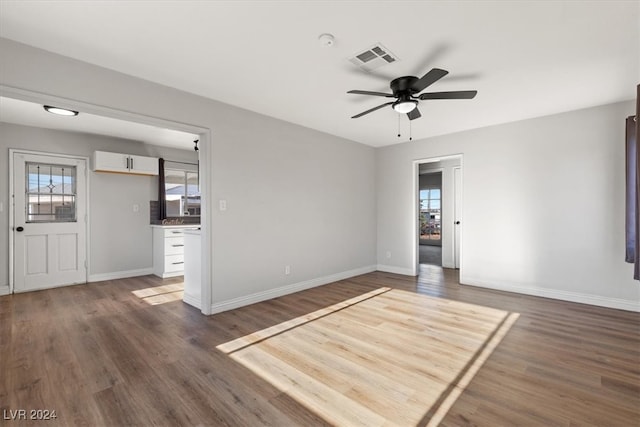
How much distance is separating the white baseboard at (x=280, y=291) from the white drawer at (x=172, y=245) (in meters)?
2.45

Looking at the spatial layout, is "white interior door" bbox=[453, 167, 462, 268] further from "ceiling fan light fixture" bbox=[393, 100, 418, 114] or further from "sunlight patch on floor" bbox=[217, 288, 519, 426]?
"ceiling fan light fixture" bbox=[393, 100, 418, 114]

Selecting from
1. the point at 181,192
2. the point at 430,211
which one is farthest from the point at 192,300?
the point at 430,211

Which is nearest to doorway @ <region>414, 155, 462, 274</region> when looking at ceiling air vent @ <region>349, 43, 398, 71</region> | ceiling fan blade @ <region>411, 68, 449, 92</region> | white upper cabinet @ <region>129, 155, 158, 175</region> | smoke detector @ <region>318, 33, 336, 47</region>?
ceiling fan blade @ <region>411, 68, 449, 92</region>

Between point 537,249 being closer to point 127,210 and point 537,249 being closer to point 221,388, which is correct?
point 221,388

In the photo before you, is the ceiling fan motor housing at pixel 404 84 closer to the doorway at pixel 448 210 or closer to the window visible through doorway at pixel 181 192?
the doorway at pixel 448 210

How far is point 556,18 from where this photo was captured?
2.01 m

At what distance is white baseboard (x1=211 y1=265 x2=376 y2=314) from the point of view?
3525 millimetres

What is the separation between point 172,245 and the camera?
5.37m

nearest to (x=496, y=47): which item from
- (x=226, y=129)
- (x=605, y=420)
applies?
(x=605, y=420)

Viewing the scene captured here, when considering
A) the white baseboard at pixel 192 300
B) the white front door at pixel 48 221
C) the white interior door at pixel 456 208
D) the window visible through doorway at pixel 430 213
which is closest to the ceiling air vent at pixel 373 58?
the white baseboard at pixel 192 300

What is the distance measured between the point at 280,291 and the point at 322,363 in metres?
1.92

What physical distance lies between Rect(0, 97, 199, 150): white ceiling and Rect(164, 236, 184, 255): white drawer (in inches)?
74.0

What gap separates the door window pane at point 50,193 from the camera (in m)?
4.63

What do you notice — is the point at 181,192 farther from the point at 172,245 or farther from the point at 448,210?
the point at 448,210
